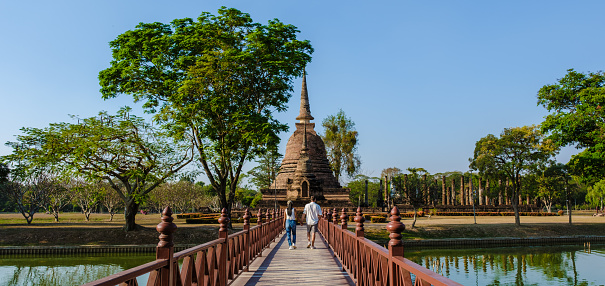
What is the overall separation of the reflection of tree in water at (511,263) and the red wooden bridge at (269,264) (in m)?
6.60

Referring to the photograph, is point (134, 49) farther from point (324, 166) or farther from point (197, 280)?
point (324, 166)

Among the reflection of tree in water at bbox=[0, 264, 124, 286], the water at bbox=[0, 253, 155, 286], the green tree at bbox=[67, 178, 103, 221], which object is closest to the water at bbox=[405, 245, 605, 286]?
the water at bbox=[0, 253, 155, 286]

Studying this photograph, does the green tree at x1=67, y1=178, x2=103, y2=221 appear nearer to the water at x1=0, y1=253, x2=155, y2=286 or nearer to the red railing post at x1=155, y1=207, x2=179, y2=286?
the water at x1=0, y1=253, x2=155, y2=286

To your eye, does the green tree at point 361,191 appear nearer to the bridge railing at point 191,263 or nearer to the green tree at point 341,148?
the green tree at point 341,148

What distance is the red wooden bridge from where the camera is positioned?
3.97m

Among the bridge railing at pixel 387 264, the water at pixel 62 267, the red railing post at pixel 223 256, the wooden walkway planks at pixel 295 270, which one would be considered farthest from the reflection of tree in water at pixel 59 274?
the bridge railing at pixel 387 264

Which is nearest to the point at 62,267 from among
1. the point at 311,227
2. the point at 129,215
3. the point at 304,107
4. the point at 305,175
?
the point at 129,215

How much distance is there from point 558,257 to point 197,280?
2017 cm

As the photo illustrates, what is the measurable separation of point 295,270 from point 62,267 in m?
12.2

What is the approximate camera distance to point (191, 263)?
488 cm

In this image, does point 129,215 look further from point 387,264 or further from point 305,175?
point 387,264

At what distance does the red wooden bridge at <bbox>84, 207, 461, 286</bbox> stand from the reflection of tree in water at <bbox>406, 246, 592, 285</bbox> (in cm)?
660

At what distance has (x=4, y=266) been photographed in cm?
1752

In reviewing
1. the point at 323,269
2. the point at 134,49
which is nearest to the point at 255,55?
the point at 134,49
